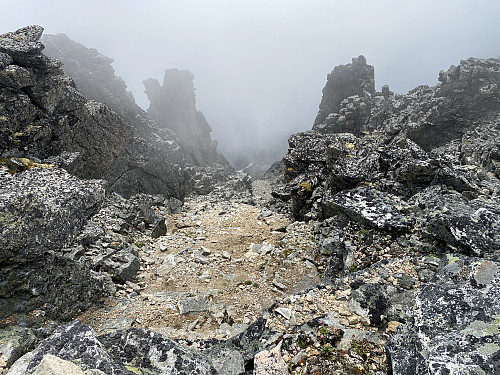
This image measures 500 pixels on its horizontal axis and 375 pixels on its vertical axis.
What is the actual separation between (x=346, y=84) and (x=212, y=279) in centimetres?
10010

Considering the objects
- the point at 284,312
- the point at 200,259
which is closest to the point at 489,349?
the point at 284,312

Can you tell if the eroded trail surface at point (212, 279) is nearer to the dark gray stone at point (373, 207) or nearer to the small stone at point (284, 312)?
the small stone at point (284, 312)

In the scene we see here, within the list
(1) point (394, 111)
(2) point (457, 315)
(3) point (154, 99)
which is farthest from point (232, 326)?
(3) point (154, 99)

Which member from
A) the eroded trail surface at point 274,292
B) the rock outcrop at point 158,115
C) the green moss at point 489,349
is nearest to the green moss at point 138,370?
the eroded trail surface at point 274,292

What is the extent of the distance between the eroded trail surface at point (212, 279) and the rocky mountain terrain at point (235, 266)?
0.10 metres

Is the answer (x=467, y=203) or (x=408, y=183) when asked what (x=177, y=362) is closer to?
(x=467, y=203)

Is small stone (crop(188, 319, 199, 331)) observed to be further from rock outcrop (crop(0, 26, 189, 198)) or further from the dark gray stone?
rock outcrop (crop(0, 26, 189, 198))

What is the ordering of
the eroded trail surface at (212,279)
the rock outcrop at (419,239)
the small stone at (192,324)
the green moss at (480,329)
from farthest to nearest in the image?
the eroded trail surface at (212,279) < the small stone at (192,324) < the rock outcrop at (419,239) < the green moss at (480,329)

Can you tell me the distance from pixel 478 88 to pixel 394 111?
19.4m

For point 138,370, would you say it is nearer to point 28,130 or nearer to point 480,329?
point 480,329

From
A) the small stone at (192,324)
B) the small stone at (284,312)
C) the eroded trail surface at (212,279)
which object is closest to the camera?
the small stone at (284,312)

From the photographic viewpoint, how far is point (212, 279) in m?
14.7

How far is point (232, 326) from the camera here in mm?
10156

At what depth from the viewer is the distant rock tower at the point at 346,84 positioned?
91625mm
